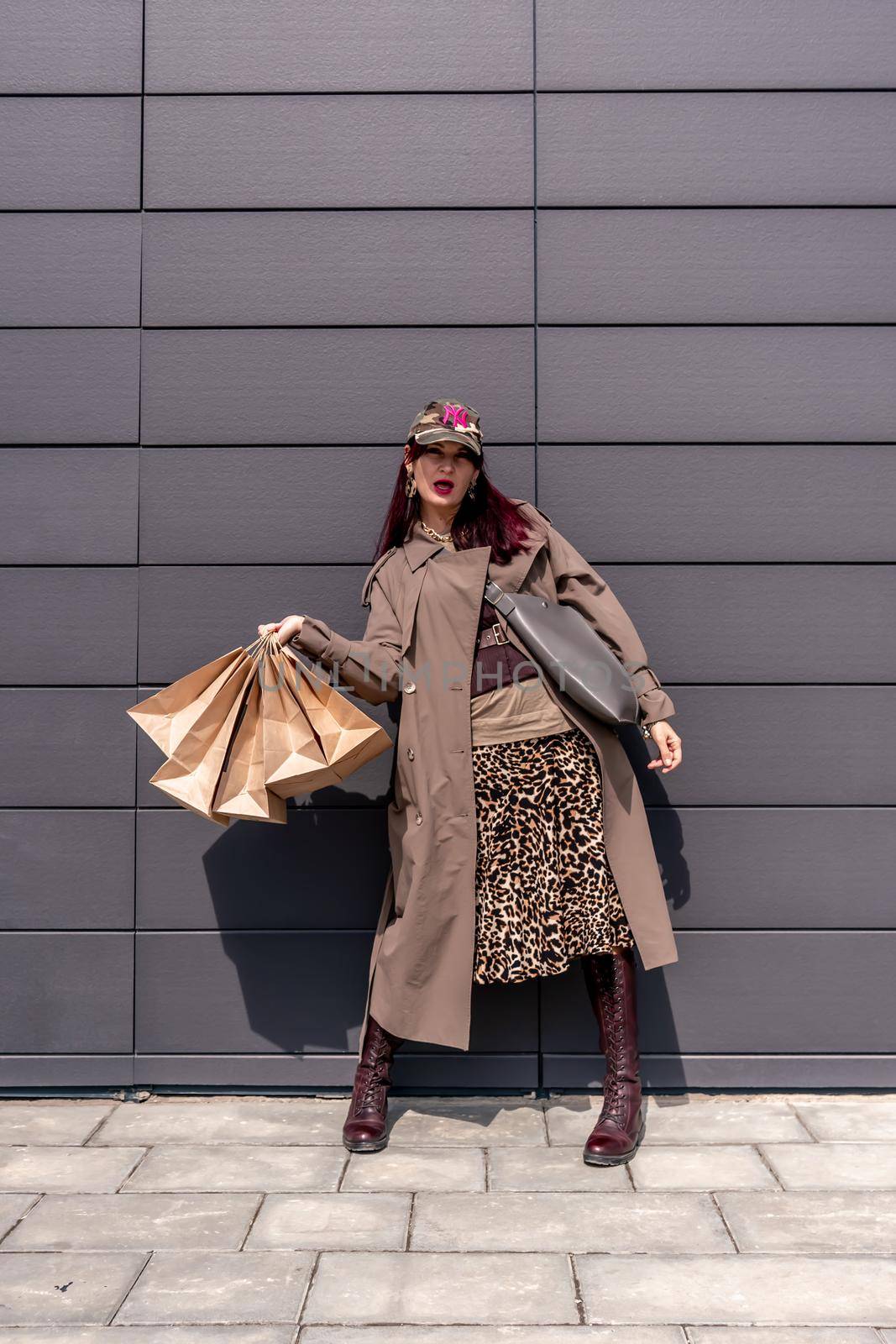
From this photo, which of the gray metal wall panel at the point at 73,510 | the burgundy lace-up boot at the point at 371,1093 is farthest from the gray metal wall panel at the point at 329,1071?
the gray metal wall panel at the point at 73,510

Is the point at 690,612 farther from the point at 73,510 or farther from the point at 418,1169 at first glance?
the point at 73,510

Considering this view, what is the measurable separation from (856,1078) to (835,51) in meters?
3.14

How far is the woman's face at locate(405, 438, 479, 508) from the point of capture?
2986mm

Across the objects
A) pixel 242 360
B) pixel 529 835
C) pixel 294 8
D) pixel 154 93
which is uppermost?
pixel 294 8

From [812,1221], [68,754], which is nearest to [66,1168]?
[68,754]

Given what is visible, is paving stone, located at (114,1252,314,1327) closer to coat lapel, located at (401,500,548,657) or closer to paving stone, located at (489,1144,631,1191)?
paving stone, located at (489,1144,631,1191)

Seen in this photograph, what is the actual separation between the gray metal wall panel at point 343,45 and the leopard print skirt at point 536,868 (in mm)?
2081

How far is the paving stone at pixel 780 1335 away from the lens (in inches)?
79.7

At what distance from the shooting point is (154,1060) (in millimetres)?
3355

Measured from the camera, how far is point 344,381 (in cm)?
339

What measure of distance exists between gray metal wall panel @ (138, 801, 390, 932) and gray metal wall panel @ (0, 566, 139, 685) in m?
0.51

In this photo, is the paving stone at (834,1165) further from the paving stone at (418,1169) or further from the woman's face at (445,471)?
the woman's face at (445,471)

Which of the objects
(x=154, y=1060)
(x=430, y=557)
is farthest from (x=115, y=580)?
(x=154, y=1060)

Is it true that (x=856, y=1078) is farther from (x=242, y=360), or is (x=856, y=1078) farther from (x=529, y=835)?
(x=242, y=360)
